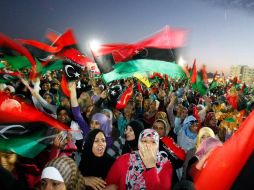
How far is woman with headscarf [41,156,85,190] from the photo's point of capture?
2.75 meters

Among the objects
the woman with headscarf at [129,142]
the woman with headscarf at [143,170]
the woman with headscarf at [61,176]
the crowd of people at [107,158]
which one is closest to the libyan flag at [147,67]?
the crowd of people at [107,158]

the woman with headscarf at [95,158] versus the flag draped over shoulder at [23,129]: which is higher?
the flag draped over shoulder at [23,129]

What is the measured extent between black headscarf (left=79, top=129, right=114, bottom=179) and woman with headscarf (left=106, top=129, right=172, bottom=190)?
271 mm

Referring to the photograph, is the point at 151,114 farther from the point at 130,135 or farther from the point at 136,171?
the point at 136,171

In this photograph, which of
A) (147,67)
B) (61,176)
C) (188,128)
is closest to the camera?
(61,176)

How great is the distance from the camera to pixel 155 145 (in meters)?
3.49

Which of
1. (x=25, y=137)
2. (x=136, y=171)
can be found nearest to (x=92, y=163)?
(x=136, y=171)

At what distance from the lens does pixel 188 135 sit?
19.2ft

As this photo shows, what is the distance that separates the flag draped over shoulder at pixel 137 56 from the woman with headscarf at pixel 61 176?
17.5ft

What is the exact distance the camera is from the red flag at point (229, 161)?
7.07ft

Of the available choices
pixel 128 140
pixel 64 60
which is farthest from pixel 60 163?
pixel 64 60

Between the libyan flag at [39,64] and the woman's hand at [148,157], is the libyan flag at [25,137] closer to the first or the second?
the woman's hand at [148,157]

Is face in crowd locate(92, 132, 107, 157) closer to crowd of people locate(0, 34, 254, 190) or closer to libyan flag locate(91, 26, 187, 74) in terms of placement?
crowd of people locate(0, 34, 254, 190)

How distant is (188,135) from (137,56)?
135 inches
